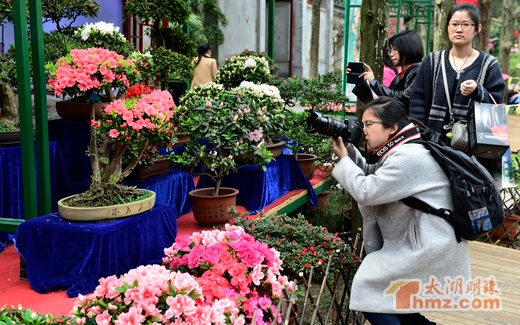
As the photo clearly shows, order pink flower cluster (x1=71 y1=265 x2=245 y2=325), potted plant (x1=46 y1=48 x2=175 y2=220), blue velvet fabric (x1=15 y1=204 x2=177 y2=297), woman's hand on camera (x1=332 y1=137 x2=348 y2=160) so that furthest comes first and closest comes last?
potted plant (x1=46 y1=48 x2=175 y2=220) < blue velvet fabric (x1=15 y1=204 x2=177 y2=297) < woman's hand on camera (x1=332 y1=137 x2=348 y2=160) < pink flower cluster (x1=71 y1=265 x2=245 y2=325)

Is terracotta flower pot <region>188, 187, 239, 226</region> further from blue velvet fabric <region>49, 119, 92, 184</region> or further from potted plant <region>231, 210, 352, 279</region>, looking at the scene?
blue velvet fabric <region>49, 119, 92, 184</region>

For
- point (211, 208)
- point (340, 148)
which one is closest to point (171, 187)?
point (211, 208)

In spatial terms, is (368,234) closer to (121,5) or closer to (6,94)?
(6,94)

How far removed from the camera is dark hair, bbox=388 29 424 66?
461 cm

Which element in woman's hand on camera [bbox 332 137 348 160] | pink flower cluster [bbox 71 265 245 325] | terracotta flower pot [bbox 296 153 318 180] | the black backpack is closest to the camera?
pink flower cluster [bbox 71 265 245 325]

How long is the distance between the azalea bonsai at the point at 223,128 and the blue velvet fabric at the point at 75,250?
1.24 m

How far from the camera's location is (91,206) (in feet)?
11.5

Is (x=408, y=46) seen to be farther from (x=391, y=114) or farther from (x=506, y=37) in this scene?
(x=506, y=37)

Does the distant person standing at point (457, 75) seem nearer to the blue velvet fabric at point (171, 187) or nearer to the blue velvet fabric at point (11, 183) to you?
the blue velvet fabric at point (171, 187)

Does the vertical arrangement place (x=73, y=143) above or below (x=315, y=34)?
below

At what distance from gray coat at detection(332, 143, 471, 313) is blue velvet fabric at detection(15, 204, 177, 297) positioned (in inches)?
50.7

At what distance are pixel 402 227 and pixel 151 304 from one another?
1.35m

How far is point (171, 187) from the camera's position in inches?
194

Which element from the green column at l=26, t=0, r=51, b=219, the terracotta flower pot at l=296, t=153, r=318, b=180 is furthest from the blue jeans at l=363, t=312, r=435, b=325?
the terracotta flower pot at l=296, t=153, r=318, b=180
